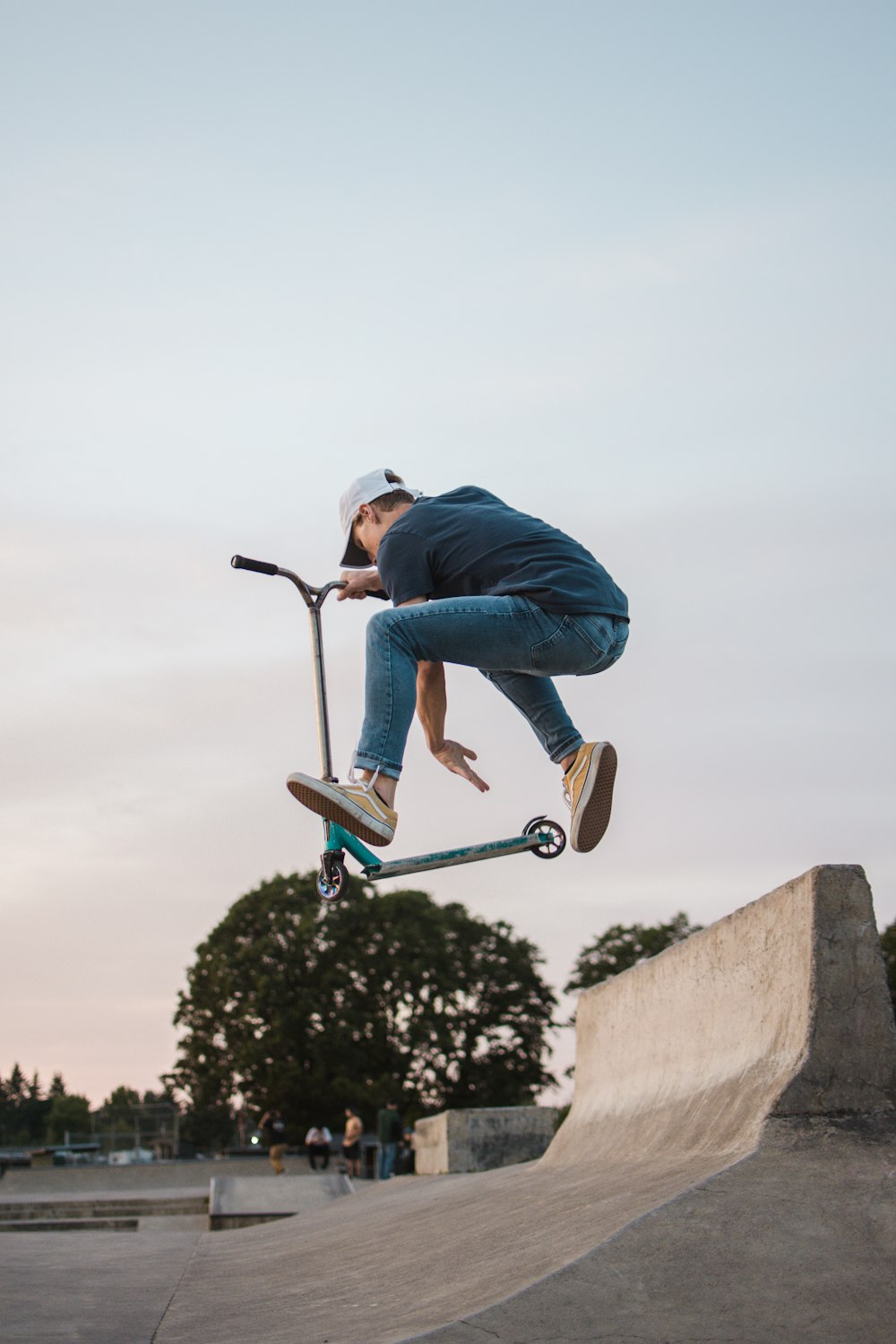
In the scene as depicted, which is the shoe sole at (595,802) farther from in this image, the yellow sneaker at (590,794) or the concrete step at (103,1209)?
the concrete step at (103,1209)

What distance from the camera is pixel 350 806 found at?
570cm

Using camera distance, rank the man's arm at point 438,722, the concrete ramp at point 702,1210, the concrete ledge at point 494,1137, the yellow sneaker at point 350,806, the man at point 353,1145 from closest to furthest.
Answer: the concrete ramp at point 702,1210 < the yellow sneaker at point 350,806 < the man's arm at point 438,722 < the concrete ledge at point 494,1137 < the man at point 353,1145

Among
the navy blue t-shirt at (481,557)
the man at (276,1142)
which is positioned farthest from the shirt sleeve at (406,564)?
the man at (276,1142)

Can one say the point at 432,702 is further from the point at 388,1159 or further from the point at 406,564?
the point at 388,1159

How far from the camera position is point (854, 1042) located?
5867 mm

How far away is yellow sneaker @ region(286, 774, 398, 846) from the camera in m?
5.69

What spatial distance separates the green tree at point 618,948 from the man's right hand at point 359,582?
196ft

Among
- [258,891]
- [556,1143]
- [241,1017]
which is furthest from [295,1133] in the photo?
[556,1143]

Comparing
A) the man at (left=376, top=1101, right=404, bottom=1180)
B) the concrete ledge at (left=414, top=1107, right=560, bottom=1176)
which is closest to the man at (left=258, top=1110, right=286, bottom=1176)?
the man at (left=376, top=1101, right=404, bottom=1180)

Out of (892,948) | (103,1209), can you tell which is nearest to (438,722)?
(103,1209)

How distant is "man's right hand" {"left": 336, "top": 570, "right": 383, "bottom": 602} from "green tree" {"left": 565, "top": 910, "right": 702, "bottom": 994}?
59865 millimetres

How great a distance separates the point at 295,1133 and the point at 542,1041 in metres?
13.5

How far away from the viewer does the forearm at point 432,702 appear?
6.59 m

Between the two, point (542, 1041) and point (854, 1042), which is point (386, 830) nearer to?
point (854, 1042)
